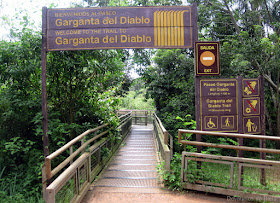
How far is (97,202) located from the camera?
3740 millimetres

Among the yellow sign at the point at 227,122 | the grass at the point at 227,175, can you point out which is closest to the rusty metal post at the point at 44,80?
the grass at the point at 227,175

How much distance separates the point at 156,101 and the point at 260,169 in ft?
34.5

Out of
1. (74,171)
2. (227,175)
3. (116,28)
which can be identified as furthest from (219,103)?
(74,171)

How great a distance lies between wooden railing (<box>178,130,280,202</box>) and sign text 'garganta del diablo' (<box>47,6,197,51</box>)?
2.28 m

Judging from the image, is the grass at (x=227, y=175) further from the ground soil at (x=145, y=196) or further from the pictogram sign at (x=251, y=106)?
the pictogram sign at (x=251, y=106)

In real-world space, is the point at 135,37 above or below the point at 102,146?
above

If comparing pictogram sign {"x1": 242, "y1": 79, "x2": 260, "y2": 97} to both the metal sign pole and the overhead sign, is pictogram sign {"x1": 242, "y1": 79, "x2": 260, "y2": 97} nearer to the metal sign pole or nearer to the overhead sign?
the overhead sign

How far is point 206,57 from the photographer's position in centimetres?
460

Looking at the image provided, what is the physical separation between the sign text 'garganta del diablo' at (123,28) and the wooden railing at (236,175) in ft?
7.47

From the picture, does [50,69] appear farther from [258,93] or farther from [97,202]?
[258,93]

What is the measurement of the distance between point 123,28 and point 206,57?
6.46 ft

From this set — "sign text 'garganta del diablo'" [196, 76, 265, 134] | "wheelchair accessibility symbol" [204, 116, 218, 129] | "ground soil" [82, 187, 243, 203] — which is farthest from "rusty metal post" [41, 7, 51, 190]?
"wheelchair accessibility symbol" [204, 116, 218, 129]

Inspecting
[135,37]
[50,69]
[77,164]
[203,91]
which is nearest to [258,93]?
[203,91]

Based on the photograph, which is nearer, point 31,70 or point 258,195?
point 258,195
